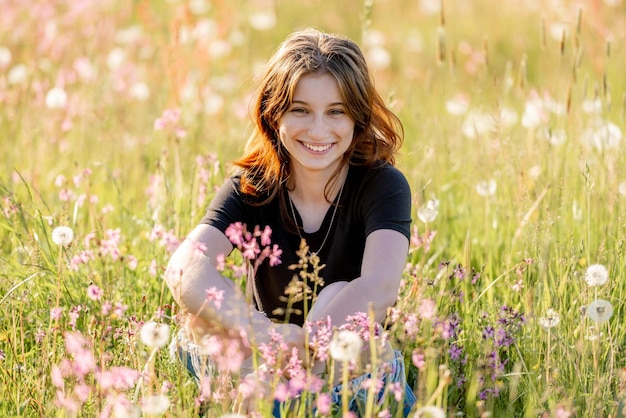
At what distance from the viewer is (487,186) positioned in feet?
12.2

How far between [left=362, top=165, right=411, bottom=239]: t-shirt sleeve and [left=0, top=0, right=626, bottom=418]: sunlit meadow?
7.2 inches

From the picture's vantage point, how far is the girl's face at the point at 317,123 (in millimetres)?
2803

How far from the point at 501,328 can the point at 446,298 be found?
34cm

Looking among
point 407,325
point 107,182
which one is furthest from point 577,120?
point 107,182

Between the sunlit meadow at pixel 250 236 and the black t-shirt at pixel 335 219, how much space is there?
0.39 feet

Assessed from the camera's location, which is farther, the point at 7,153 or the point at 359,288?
the point at 7,153

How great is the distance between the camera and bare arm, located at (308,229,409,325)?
2.48 meters

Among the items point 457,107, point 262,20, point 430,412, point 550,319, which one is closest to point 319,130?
point 550,319

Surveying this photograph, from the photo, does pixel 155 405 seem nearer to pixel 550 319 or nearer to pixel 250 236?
pixel 250 236

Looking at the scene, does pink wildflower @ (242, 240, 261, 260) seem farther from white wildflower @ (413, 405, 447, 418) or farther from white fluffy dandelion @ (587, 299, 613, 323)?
white fluffy dandelion @ (587, 299, 613, 323)

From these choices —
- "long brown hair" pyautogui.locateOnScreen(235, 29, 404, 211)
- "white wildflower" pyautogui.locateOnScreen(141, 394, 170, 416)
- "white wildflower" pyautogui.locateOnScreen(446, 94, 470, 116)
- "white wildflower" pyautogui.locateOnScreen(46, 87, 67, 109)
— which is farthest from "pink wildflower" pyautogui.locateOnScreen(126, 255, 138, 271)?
"white wildflower" pyautogui.locateOnScreen(446, 94, 470, 116)

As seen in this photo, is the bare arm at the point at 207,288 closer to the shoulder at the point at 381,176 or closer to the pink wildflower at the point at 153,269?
the pink wildflower at the point at 153,269

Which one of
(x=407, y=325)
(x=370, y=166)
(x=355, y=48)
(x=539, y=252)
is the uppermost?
(x=355, y=48)

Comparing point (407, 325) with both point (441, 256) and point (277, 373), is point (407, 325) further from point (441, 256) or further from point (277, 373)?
point (441, 256)
